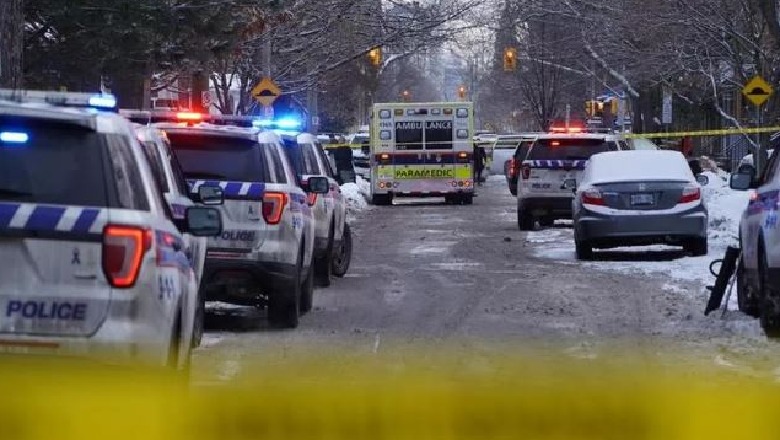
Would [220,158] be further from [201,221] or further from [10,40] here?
[10,40]

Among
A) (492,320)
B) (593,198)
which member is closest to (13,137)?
(492,320)

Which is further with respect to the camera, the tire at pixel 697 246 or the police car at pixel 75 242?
the tire at pixel 697 246

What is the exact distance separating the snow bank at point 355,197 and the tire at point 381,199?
26 cm

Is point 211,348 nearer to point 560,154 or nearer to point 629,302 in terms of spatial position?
point 629,302

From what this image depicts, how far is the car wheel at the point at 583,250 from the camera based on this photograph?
69.2 feet

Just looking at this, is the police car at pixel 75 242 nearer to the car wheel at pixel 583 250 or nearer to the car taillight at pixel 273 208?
the car taillight at pixel 273 208

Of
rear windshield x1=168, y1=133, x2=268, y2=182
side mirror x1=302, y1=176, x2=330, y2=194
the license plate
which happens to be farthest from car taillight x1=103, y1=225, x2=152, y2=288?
the license plate

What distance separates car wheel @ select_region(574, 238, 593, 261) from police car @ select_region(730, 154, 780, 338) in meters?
6.46

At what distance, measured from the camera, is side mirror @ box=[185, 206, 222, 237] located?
860 cm

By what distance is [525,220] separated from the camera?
2834cm

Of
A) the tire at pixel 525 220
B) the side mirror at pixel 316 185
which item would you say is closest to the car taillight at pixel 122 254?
the side mirror at pixel 316 185

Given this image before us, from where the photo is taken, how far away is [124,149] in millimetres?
7207

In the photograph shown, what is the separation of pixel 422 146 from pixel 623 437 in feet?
104

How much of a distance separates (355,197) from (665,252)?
17.8 metres
